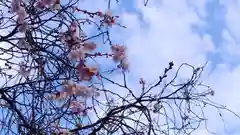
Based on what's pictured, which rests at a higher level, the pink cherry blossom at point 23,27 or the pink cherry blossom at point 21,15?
the pink cherry blossom at point 21,15

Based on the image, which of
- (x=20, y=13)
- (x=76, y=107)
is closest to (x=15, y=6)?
(x=20, y=13)

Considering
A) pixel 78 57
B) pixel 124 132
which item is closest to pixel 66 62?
pixel 78 57

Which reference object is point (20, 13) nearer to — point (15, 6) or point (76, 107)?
point (15, 6)

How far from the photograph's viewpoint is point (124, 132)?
2920 millimetres

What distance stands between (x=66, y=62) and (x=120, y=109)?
1.24 feet

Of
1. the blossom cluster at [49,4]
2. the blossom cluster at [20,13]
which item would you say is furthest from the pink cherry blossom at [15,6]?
the blossom cluster at [49,4]

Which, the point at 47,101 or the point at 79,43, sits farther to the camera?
the point at 79,43

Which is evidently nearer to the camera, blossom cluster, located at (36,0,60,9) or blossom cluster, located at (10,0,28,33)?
blossom cluster, located at (10,0,28,33)

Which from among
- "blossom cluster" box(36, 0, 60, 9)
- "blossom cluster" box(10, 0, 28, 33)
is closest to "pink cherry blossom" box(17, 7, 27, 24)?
"blossom cluster" box(10, 0, 28, 33)

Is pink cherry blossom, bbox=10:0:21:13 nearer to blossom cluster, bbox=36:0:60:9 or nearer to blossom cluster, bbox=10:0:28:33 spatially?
blossom cluster, bbox=10:0:28:33

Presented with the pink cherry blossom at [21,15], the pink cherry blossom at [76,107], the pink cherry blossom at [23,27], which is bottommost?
the pink cherry blossom at [76,107]

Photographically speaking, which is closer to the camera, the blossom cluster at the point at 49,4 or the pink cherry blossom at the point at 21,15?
the pink cherry blossom at the point at 21,15

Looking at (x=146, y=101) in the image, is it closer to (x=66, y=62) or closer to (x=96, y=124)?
(x=96, y=124)

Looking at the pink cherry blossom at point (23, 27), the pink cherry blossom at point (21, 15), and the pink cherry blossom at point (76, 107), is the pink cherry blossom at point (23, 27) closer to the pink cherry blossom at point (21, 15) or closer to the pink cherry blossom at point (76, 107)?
the pink cherry blossom at point (21, 15)
